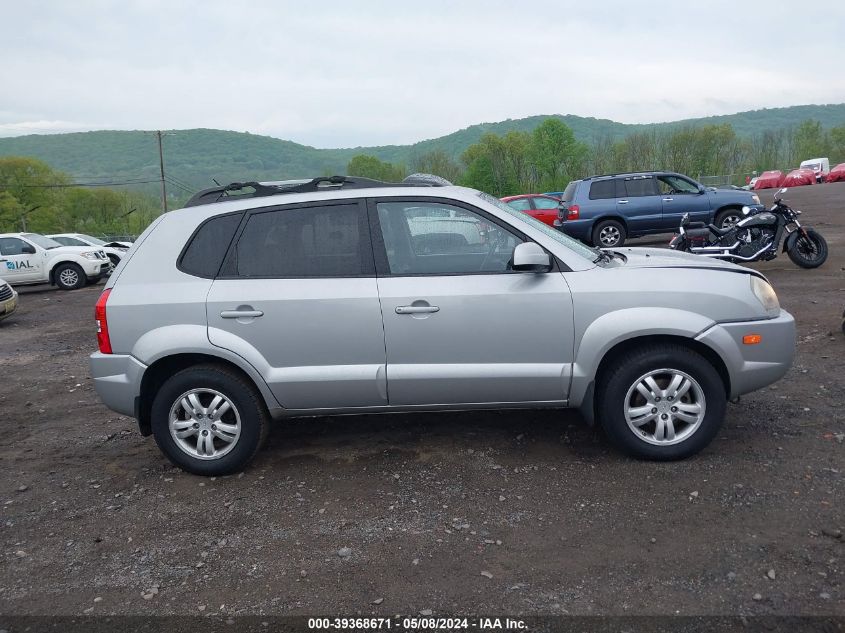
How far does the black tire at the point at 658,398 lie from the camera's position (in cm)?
417

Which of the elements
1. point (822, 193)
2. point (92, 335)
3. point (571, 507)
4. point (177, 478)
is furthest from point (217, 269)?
point (822, 193)

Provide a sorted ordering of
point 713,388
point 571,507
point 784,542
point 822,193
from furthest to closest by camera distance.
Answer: point 822,193
point 713,388
point 571,507
point 784,542

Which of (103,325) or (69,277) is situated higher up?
(103,325)

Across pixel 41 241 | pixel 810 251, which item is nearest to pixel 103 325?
pixel 810 251

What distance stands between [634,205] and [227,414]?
43.9ft

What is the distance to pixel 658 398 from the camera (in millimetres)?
4238

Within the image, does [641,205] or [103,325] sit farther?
[641,205]

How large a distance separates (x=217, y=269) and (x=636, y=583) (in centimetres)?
304

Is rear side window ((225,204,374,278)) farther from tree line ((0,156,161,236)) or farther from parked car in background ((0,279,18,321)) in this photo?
tree line ((0,156,161,236))

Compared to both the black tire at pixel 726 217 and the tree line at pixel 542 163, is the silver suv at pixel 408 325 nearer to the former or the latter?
the black tire at pixel 726 217

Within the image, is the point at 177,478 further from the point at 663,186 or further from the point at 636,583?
the point at 663,186

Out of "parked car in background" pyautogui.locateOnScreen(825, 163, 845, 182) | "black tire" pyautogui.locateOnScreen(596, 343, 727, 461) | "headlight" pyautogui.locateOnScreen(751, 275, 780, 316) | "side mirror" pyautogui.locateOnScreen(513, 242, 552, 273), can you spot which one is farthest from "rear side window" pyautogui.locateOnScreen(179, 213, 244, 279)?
"parked car in background" pyautogui.locateOnScreen(825, 163, 845, 182)

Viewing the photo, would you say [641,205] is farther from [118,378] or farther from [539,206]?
[118,378]

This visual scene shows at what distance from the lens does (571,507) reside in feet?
12.6
